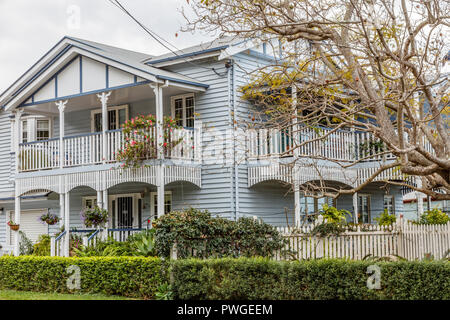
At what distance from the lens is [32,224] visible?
2819 centimetres

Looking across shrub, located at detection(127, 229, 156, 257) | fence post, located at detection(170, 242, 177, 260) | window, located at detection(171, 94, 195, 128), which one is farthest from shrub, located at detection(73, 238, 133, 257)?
window, located at detection(171, 94, 195, 128)

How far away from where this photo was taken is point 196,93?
22250 mm

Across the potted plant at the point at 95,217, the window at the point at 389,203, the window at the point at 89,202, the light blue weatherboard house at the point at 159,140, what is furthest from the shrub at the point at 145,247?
the window at the point at 389,203

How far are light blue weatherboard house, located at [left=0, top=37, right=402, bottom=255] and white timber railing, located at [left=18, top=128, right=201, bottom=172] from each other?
1.5 inches

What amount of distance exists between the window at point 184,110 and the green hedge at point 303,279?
8622 millimetres

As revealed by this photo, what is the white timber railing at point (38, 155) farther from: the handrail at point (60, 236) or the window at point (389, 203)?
the window at point (389, 203)

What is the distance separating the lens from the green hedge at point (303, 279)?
1185 cm

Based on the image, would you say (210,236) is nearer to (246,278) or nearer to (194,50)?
(246,278)

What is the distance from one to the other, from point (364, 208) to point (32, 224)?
48.8ft

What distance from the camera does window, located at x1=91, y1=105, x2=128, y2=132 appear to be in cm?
2447

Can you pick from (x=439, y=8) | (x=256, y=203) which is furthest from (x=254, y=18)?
(x=256, y=203)

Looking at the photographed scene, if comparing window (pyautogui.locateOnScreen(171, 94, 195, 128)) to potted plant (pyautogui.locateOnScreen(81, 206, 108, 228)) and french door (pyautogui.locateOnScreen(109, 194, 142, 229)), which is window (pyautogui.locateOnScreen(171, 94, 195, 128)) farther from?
potted plant (pyautogui.locateOnScreen(81, 206, 108, 228))

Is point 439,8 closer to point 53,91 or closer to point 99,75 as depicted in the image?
point 99,75
